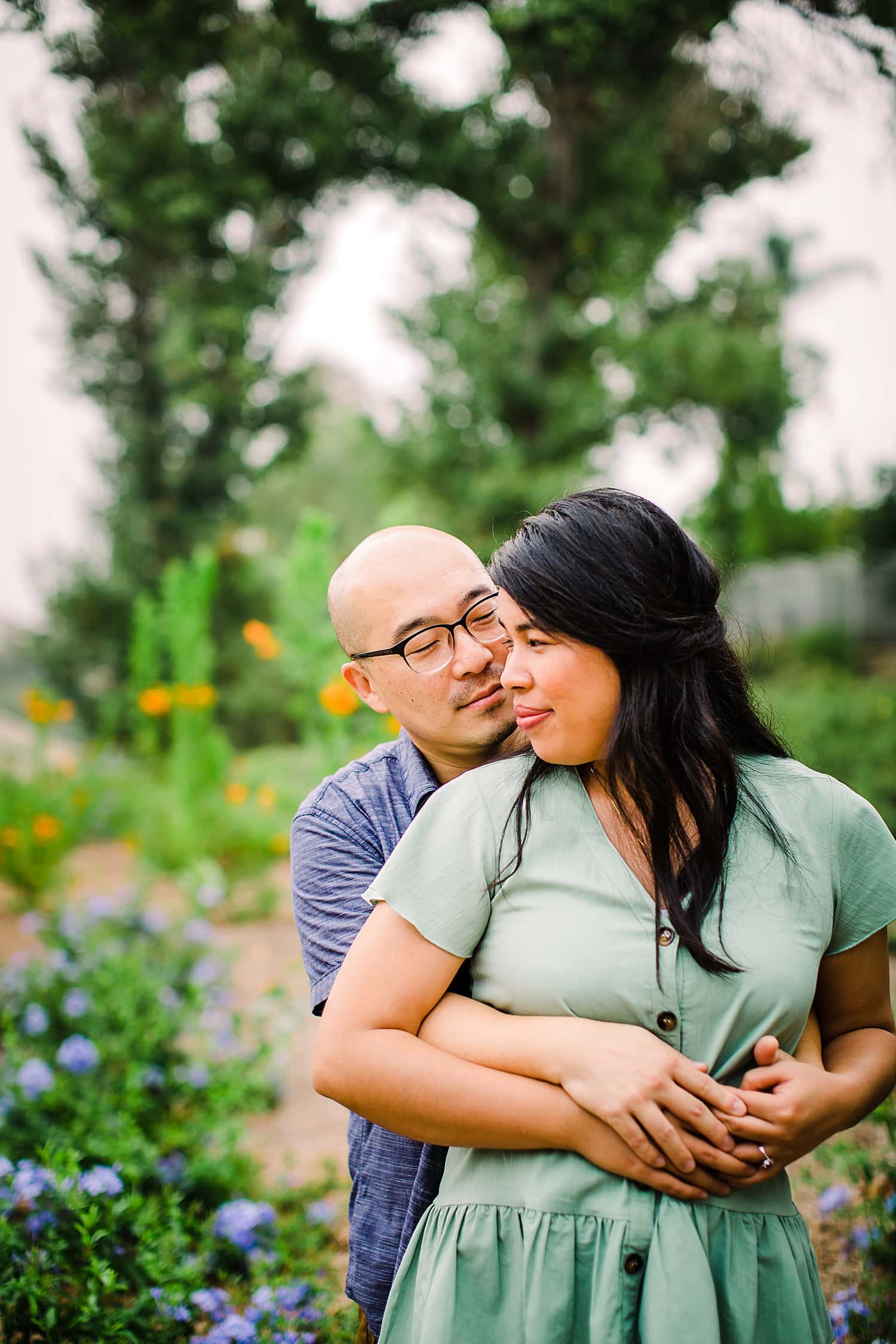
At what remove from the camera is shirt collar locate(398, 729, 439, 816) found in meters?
1.68

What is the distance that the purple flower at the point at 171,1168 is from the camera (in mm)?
2576

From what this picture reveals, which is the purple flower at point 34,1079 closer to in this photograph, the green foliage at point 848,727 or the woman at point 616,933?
the woman at point 616,933

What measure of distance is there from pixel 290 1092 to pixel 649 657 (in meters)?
2.96

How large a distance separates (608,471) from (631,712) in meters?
11.1

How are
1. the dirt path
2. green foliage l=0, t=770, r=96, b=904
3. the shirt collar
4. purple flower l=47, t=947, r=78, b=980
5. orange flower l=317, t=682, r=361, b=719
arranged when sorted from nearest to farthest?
the shirt collar → the dirt path → purple flower l=47, t=947, r=78, b=980 → orange flower l=317, t=682, r=361, b=719 → green foliage l=0, t=770, r=96, b=904

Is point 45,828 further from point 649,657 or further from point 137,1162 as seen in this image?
point 649,657

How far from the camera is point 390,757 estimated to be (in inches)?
71.7

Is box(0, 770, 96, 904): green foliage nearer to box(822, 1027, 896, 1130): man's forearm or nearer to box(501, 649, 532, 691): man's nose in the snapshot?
Result: box(501, 649, 532, 691): man's nose

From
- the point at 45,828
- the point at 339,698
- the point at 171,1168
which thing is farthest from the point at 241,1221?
the point at 45,828

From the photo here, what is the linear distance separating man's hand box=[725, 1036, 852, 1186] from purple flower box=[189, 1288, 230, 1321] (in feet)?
4.31

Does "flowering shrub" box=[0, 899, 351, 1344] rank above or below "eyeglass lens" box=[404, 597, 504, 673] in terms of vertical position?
below

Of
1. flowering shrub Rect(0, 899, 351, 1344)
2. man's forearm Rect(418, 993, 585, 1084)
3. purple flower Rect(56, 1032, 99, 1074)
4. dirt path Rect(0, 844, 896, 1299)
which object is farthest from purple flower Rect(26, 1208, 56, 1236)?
man's forearm Rect(418, 993, 585, 1084)

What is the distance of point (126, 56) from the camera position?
8992 mm

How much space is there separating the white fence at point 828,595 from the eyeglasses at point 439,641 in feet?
51.2
